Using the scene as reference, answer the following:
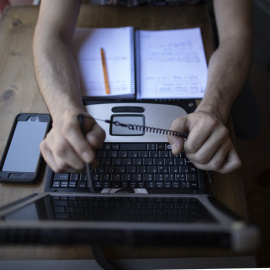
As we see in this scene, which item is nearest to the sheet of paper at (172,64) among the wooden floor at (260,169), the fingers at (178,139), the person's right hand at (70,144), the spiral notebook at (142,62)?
the spiral notebook at (142,62)

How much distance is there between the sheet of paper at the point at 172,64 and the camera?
0.75m

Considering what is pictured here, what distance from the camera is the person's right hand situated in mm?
480

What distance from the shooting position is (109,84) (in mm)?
760

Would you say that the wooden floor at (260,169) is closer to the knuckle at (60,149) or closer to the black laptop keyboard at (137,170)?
the black laptop keyboard at (137,170)

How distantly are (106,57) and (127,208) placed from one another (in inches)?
20.9

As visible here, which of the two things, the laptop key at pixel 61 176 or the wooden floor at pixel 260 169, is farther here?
the wooden floor at pixel 260 169

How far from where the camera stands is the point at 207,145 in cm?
56

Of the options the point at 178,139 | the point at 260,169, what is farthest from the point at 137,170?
the point at 260,169

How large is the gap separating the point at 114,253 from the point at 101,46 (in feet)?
2.08

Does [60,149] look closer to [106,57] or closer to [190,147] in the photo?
[190,147]

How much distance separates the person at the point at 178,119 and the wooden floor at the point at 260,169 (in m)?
0.76

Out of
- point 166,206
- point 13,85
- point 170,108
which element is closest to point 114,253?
point 166,206

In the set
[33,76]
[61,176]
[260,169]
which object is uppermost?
A: [33,76]

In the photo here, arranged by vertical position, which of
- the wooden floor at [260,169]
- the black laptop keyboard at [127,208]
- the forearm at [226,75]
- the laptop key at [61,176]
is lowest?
the wooden floor at [260,169]
